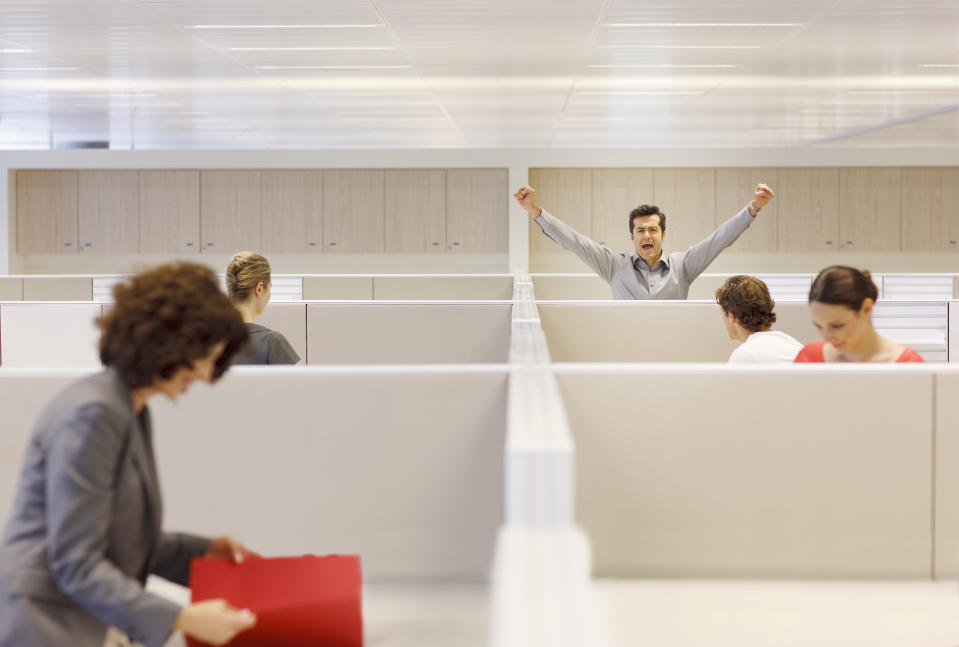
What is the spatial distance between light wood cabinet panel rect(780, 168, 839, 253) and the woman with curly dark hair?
997 cm

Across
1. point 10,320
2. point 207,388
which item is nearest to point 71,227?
point 10,320

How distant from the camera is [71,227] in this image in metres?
10.7

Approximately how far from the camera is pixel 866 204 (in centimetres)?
1046

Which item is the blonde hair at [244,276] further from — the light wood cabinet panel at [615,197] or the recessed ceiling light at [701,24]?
the light wood cabinet panel at [615,197]

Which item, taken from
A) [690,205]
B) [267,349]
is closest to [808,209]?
[690,205]

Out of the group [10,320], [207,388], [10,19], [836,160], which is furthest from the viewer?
[836,160]

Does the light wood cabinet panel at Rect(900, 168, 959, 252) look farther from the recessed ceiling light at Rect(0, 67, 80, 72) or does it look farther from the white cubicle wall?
the white cubicle wall

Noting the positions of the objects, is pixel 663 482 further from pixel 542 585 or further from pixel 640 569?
pixel 542 585

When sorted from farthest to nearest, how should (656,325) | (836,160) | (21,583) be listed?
(836,160) → (656,325) → (21,583)

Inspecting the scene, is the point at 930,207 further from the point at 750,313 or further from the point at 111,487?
the point at 111,487

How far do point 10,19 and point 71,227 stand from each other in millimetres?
6108

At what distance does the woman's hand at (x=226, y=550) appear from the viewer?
55.2 inches

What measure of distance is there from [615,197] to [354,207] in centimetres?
283

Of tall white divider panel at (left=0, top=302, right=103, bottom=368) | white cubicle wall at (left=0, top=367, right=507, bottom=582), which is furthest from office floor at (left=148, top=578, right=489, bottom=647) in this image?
tall white divider panel at (left=0, top=302, right=103, bottom=368)
